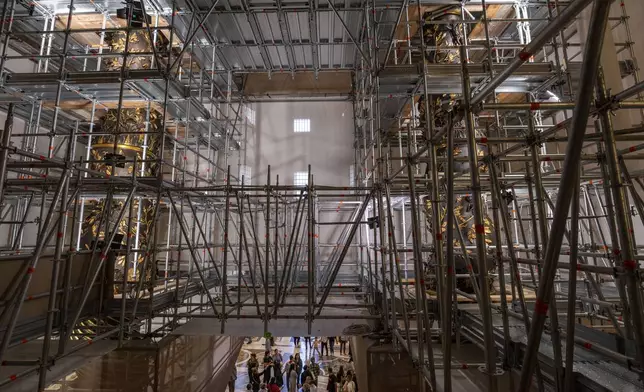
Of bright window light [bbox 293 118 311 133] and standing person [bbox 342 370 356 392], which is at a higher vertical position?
bright window light [bbox 293 118 311 133]

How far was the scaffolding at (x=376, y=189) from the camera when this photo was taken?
2180mm

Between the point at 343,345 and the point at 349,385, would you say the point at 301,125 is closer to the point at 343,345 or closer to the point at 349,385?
the point at 349,385

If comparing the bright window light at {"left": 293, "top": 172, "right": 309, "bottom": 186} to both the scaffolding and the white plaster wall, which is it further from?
the scaffolding

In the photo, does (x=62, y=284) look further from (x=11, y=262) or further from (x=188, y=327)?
(x=188, y=327)

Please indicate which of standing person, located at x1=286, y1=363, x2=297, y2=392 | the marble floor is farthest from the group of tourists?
standing person, located at x1=286, y1=363, x2=297, y2=392

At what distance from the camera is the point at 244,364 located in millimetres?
12891

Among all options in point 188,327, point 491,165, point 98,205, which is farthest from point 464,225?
point 98,205

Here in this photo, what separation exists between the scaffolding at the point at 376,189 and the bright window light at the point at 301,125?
183 centimetres

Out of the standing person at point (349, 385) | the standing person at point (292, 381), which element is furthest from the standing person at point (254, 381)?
the standing person at point (349, 385)

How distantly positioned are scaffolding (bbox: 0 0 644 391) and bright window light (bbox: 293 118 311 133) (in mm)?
1825

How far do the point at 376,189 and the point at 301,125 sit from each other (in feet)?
23.6

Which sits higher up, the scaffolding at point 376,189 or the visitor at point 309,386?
the scaffolding at point 376,189

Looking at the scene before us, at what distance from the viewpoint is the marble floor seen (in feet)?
37.1

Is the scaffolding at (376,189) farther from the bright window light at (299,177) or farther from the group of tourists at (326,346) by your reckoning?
the group of tourists at (326,346)
